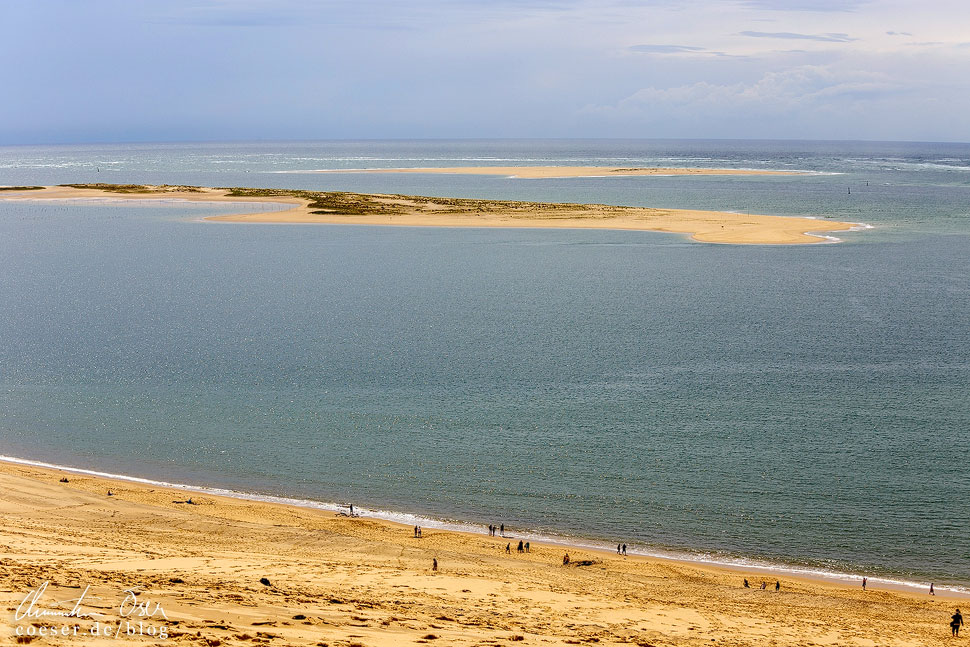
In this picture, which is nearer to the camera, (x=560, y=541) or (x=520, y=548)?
(x=520, y=548)

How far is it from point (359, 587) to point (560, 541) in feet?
27.6

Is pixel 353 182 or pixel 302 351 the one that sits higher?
pixel 353 182

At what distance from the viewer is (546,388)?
38.1 meters

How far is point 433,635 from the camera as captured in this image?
1531cm

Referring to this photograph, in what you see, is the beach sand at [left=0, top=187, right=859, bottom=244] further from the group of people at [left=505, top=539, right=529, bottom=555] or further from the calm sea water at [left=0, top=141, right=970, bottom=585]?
the group of people at [left=505, top=539, right=529, bottom=555]

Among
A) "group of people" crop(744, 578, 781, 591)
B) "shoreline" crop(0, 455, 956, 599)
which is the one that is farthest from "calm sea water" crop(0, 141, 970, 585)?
"group of people" crop(744, 578, 781, 591)

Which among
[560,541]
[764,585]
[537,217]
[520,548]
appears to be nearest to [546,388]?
[560,541]

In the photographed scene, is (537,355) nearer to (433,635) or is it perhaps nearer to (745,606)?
(745,606)

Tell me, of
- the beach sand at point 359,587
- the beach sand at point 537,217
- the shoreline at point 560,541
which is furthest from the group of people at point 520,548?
the beach sand at point 537,217

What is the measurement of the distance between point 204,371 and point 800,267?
164ft

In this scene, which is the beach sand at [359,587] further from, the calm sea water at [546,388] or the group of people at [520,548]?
the calm sea water at [546,388]

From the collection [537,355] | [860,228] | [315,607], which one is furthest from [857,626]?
[860,228]

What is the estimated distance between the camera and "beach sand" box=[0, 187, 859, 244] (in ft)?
301

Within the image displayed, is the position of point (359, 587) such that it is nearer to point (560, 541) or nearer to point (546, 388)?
point (560, 541)
